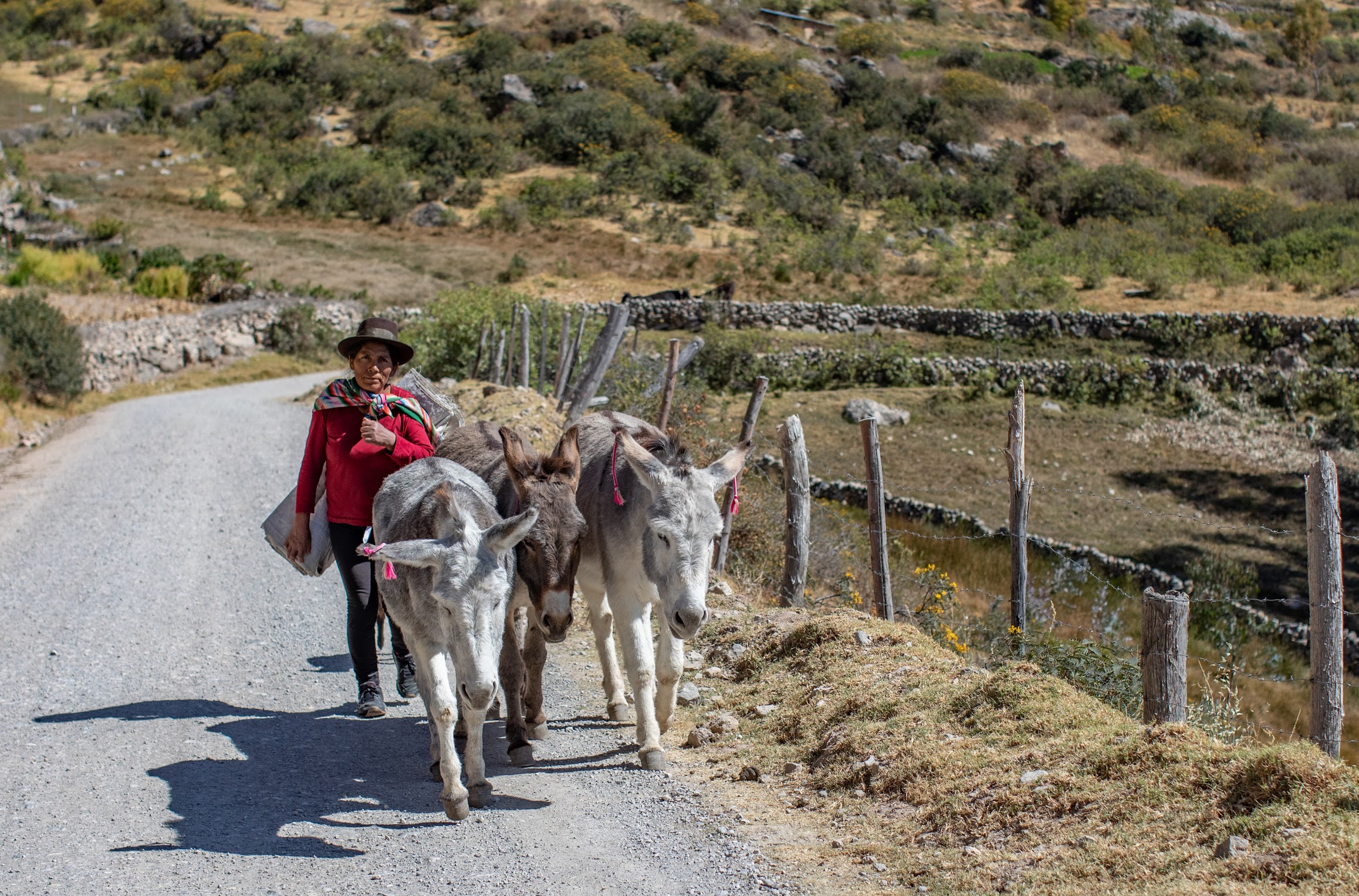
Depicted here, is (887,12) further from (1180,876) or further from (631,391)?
(1180,876)

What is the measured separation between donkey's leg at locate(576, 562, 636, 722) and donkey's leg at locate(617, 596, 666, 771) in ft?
0.62

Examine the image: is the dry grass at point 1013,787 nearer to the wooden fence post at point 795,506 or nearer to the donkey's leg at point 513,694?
the donkey's leg at point 513,694

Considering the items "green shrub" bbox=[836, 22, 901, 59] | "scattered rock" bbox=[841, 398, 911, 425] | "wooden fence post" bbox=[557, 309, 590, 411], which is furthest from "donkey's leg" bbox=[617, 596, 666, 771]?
"green shrub" bbox=[836, 22, 901, 59]

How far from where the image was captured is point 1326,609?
17.4 feet

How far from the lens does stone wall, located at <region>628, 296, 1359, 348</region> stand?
91.0 ft

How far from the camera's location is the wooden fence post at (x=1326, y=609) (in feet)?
17.5

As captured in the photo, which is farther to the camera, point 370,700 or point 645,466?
point 370,700

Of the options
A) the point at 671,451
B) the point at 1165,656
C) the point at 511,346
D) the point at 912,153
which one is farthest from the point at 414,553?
the point at 912,153

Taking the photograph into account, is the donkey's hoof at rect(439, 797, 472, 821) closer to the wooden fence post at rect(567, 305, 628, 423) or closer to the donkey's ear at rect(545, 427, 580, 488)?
the donkey's ear at rect(545, 427, 580, 488)

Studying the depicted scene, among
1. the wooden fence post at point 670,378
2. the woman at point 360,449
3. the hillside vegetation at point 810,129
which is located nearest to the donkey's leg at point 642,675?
the woman at point 360,449

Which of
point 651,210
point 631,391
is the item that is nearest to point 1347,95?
point 651,210

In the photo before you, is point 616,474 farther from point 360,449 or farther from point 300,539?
point 300,539

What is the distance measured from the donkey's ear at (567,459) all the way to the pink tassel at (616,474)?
0.79 ft

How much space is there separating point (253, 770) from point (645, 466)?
2.60 m
